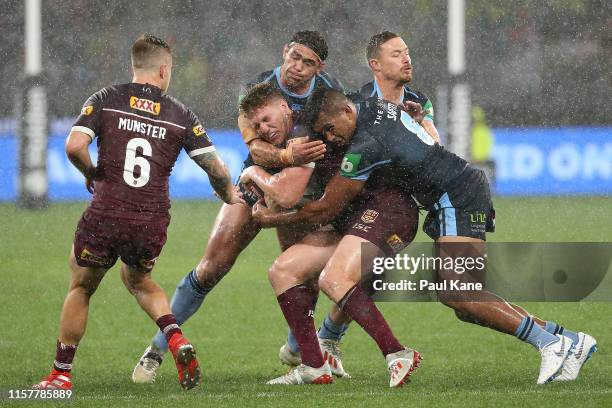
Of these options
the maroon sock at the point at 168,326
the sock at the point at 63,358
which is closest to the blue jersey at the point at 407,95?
the maroon sock at the point at 168,326

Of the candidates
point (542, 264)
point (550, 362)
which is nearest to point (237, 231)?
point (550, 362)

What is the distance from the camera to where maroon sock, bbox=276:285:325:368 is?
6258 millimetres

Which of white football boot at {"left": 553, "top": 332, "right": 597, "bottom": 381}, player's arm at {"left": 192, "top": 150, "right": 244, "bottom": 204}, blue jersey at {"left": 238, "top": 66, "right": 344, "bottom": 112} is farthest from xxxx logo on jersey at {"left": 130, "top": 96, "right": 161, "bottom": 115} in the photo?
white football boot at {"left": 553, "top": 332, "right": 597, "bottom": 381}

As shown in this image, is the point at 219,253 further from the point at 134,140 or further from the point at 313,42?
the point at 313,42

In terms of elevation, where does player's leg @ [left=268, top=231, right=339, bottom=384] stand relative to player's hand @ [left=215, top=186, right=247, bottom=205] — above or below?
below

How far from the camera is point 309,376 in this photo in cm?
626

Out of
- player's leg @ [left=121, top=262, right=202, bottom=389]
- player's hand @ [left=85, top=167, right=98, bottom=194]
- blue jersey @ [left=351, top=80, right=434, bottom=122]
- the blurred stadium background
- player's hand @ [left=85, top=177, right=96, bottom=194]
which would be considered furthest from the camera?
blue jersey @ [left=351, top=80, right=434, bottom=122]

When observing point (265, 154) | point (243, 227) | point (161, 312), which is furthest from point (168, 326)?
point (265, 154)

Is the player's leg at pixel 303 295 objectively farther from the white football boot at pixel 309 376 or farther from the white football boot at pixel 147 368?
the white football boot at pixel 147 368

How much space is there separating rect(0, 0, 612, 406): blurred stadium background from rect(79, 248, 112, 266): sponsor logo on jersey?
2.01 ft

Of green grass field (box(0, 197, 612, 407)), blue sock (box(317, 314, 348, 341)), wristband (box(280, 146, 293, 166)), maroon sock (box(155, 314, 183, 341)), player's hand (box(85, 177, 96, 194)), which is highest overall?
wristband (box(280, 146, 293, 166))

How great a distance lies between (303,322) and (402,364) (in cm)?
57

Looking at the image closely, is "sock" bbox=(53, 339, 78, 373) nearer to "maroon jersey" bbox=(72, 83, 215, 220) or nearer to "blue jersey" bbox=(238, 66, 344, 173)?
"maroon jersey" bbox=(72, 83, 215, 220)

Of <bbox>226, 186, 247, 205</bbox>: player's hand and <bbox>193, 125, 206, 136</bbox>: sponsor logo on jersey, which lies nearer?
<bbox>193, 125, 206, 136</bbox>: sponsor logo on jersey
